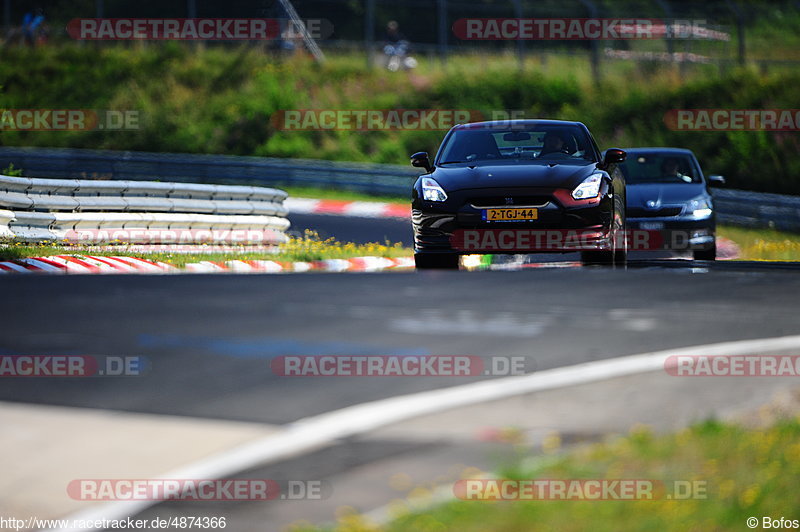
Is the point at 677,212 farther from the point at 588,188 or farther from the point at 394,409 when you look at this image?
the point at 394,409

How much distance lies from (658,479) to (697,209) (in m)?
11.7

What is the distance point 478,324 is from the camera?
30.8 feet

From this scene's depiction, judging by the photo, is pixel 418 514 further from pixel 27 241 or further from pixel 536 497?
pixel 27 241

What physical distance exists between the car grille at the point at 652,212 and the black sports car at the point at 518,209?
140 inches

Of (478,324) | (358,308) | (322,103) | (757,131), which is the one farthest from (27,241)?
(322,103)

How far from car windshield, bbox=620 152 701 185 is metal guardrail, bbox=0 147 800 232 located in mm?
10453

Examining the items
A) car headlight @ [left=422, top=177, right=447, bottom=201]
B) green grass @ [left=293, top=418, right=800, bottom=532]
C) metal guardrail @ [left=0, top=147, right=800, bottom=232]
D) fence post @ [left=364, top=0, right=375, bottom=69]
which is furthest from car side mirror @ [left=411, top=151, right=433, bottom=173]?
fence post @ [left=364, top=0, right=375, bottom=69]

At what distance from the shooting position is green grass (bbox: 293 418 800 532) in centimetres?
484

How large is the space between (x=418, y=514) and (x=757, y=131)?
26277mm

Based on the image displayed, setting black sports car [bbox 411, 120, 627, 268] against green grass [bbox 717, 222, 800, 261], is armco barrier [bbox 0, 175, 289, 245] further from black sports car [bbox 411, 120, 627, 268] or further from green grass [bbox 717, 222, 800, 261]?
green grass [bbox 717, 222, 800, 261]

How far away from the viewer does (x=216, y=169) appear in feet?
100

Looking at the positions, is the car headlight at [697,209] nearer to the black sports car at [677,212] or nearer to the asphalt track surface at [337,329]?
the black sports car at [677,212]

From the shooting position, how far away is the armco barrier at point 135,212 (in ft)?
49.1

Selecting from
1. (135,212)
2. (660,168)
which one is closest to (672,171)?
(660,168)
